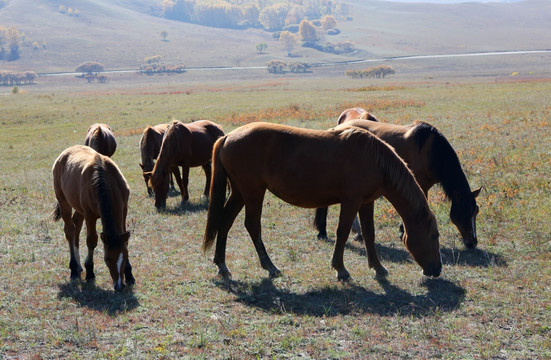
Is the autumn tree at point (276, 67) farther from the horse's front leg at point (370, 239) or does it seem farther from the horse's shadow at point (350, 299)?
the horse's shadow at point (350, 299)

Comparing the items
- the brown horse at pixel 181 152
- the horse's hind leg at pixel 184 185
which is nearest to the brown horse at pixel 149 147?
the horse's hind leg at pixel 184 185

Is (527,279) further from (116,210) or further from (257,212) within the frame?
(116,210)

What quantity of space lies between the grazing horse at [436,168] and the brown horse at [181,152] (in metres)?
4.40

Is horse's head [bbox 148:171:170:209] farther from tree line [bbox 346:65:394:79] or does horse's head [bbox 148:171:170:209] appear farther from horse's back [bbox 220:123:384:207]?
tree line [bbox 346:65:394:79]

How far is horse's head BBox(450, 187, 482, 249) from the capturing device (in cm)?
881

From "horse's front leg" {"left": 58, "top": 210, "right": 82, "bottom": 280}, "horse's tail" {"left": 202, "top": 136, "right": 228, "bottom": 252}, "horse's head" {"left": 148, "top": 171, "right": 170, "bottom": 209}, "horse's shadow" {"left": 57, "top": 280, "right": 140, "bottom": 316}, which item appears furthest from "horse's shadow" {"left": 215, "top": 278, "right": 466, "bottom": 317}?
"horse's head" {"left": 148, "top": 171, "right": 170, "bottom": 209}

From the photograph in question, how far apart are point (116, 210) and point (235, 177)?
72.3 inches

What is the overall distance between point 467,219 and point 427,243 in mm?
1789

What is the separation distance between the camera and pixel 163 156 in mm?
12516

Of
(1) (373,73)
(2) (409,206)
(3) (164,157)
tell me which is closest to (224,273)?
(2) (409,206)

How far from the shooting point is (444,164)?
9.15 m

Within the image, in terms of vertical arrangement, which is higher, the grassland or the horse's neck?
the horse's neck

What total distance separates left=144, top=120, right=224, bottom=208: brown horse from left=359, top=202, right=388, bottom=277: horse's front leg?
5.88m

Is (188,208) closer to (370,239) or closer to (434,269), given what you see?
(370,239)
